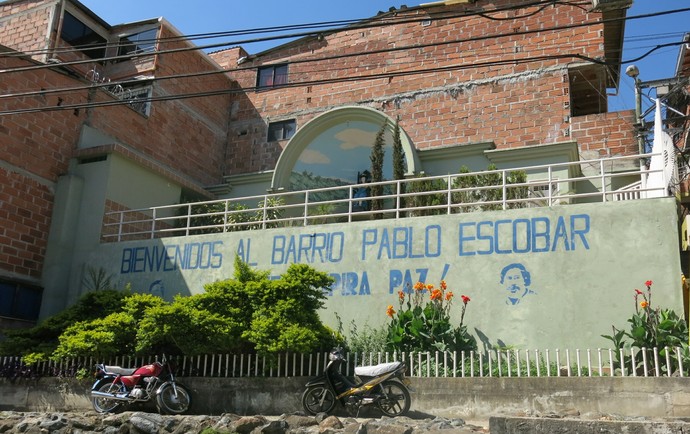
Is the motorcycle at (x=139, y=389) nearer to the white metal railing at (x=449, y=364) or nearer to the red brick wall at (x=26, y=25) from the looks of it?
the white metal railing at (x=449, y=364)

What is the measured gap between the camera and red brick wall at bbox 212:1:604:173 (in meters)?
19.4

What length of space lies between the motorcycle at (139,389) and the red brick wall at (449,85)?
34.4 feet

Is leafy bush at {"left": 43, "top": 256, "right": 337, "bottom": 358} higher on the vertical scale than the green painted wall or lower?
lower

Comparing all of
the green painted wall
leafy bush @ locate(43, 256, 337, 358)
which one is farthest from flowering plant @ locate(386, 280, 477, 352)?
leafy bush @ locate(43, 256, 337, 358)

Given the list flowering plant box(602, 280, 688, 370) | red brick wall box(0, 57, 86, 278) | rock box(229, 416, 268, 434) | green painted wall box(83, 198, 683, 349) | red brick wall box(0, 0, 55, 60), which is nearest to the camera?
rock box(229, 416, 268, 434)

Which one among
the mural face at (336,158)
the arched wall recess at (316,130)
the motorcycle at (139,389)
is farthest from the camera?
the mural face at (336,158)

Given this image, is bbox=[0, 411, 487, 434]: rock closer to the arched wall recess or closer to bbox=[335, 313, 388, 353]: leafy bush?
bbox=[335, 313, 388, 353]: leafy bush

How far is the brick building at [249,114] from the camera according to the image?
656 inches

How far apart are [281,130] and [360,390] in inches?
566

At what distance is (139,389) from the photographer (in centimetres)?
1091

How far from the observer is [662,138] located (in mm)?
12453

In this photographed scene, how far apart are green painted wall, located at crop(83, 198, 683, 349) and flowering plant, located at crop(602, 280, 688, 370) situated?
0.33 metres


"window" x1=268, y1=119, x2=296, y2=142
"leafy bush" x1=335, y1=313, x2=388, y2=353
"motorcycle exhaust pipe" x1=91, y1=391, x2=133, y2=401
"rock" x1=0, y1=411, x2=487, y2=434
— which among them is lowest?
"rock" x1=0, y1=411, x2=487, y2=434

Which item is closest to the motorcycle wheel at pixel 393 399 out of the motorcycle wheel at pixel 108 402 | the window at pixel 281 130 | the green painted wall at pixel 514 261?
the green painted wall at pixel 514 261
